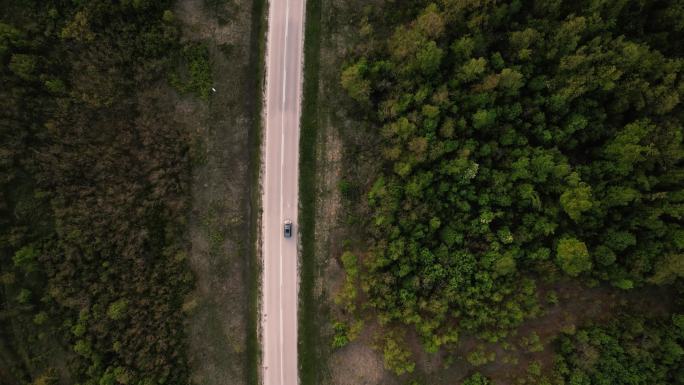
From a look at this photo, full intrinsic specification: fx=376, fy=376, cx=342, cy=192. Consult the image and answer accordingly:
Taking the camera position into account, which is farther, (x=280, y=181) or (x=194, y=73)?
(x=280, y=181)

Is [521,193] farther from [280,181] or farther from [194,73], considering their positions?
[194,73]

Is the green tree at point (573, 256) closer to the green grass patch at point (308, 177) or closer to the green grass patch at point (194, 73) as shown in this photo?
the green grass patch at point (308, 177)

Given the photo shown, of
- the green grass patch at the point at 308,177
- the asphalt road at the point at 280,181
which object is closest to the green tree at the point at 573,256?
the green grass patch at the point at 308,177

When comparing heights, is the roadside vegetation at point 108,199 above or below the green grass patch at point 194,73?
below

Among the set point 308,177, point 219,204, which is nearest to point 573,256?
point 308,177

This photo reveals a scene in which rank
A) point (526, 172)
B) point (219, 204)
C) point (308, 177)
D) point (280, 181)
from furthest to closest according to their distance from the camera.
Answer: point (280, 181) < point (219, 204) < point (308, 177) < point (526, 172)

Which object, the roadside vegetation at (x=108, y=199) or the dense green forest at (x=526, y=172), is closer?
the dense green forest at (x=526, y=172)

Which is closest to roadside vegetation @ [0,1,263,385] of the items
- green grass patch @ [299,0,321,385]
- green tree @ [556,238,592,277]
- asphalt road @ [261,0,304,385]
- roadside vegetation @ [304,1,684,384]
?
asphalt road @ [261,0,304,385]
